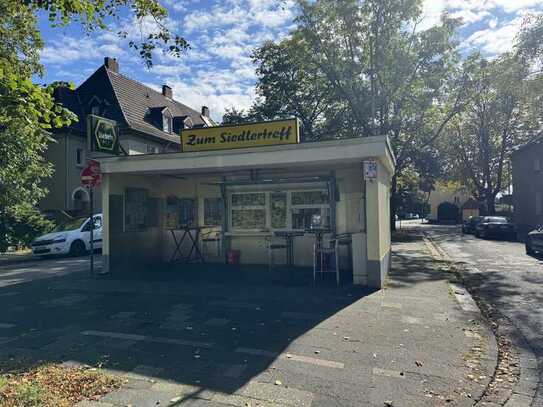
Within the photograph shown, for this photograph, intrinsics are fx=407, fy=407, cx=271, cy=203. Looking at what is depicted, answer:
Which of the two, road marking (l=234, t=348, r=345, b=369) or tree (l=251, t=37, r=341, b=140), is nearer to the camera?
road marking (l=234, t=348, r=345, b=369)

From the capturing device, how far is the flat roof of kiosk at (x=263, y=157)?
851 centimetres

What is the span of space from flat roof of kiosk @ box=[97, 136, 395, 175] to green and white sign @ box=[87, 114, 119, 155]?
35 cm

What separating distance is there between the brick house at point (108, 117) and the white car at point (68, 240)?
7.04 meters

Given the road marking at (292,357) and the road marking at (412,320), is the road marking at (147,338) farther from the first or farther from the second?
the road marking at (412,320)

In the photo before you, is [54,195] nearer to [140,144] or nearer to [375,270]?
[140,144]

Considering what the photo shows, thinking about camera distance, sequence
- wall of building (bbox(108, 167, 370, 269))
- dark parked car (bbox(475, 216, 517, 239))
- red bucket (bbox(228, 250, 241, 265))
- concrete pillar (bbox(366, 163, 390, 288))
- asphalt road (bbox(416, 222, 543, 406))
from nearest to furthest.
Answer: asphalt road (bbox(416, 222, 543, 406)), concrete pillar (bbox(366, 163, 390, 288)), wall of building (bbox(108, 167, 370, 269)), red bucket (bbox(228, 250, 241, 265)), dark parked car (bbox(475, 216, 517, 239))

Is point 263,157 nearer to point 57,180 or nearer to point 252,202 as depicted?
point 252,202

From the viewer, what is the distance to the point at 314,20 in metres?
21.0

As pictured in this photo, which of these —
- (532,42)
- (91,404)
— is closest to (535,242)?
(532,42)

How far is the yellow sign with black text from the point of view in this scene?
963 cm

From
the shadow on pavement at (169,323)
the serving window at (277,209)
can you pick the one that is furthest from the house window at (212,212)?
the shadow on pavement at (169,323)

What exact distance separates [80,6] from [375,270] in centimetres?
707

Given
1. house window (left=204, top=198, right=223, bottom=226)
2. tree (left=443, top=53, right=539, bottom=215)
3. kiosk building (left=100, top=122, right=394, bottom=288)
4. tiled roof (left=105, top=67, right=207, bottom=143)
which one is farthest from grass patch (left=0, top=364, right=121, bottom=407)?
tree (left=443, top=53, right=539, bottom=215)

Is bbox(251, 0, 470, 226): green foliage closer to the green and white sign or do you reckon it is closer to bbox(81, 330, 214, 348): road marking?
the green and white sign
